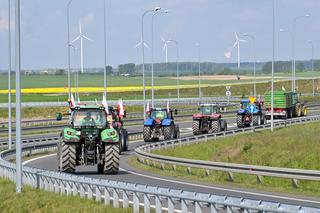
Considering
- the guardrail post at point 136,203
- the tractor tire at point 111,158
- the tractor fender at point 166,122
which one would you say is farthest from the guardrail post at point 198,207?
the tractor fender at point 166,122

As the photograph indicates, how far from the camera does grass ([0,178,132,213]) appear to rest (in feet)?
68.9

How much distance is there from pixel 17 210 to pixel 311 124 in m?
48.4

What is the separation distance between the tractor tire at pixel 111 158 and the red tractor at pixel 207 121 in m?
28.8

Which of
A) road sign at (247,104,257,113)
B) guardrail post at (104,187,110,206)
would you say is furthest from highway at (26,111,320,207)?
road sign at (247,104,257,113)

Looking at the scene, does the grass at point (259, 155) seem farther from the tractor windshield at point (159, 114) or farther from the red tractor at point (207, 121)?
the tractor windshield at point (159, 114)

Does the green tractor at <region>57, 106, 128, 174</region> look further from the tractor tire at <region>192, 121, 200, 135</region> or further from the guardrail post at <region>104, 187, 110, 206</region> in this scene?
the tractor tire at <region>192, 121, 200, 135</region>

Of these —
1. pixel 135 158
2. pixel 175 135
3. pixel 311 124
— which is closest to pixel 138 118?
pixel 311 124

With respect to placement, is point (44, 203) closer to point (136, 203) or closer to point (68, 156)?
point (136, 203)

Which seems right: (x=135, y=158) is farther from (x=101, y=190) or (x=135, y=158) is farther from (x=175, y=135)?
(x=101, y=190)

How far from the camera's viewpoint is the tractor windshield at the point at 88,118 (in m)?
31.1

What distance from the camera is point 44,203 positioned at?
2273cm

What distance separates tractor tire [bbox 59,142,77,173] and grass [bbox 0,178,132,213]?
16.6 ft

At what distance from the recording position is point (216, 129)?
2339 inches

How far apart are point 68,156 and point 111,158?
154 cm
